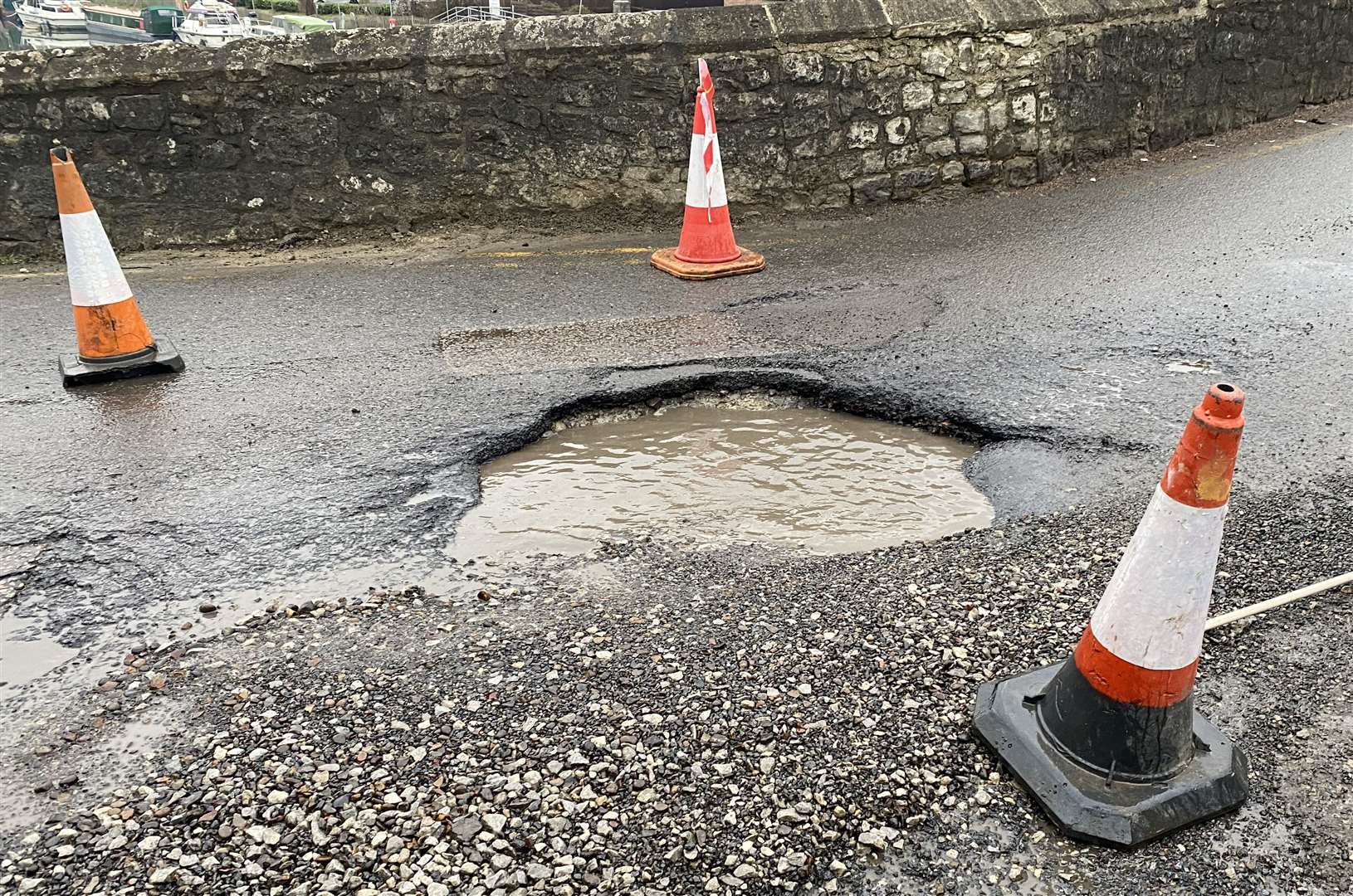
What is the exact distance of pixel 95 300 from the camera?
476cm

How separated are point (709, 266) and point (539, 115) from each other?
6.14 ft

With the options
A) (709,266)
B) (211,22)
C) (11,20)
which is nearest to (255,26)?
(211,22)

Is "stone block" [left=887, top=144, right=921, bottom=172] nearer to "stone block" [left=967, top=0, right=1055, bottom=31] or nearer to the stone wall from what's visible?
the stone wall

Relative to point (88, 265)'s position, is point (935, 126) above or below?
above

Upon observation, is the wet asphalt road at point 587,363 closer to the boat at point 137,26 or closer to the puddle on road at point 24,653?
the puddle on road at point 24,653

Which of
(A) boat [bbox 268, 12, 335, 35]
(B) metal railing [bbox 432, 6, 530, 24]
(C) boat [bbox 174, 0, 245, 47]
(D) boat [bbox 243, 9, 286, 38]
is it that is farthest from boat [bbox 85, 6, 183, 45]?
(B) metal railing [bbox 432, 6, 530, 24]

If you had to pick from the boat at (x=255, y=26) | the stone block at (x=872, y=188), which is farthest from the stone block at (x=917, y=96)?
the boat at (x=255, y=26)

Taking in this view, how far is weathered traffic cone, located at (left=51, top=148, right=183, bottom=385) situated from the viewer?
15.5 feet

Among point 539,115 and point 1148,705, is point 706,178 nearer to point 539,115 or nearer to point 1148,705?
point 539,115

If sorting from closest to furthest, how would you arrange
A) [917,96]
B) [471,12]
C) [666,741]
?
[666,741] < [917,96] < [471,12]

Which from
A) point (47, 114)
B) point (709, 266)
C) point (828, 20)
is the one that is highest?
point (828, 20)

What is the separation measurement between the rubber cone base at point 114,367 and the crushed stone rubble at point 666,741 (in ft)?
8.35

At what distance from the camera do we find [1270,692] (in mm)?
2475

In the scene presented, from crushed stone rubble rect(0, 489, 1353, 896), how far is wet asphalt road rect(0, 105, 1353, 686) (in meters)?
0.51
